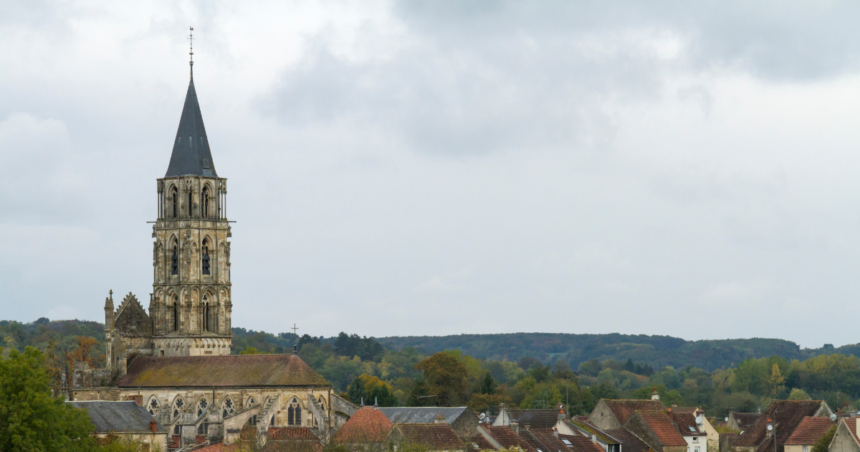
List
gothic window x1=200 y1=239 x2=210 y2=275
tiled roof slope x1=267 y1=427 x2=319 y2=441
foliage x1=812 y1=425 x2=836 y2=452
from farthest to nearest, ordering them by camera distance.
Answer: gothic window x1=200 y1=239 x2=210 y2=275 → foliage x1=812 y1=425 x2=836 y2=452 → tiled roof slope x1=267 y1=427 x2=319 y2=441

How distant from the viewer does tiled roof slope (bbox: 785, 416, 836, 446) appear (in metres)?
89.7

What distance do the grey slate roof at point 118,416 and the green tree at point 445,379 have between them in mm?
52310

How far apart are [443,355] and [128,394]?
57.1 meters

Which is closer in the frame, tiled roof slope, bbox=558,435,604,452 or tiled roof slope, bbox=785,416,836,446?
tiled roof slope, bbox=558,435,604,452

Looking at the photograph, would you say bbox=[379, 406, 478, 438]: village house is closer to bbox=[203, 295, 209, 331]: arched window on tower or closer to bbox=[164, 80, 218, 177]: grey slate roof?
bbox=[203, 295, 209, 331]: arched window on tower

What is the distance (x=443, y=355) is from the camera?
143 m

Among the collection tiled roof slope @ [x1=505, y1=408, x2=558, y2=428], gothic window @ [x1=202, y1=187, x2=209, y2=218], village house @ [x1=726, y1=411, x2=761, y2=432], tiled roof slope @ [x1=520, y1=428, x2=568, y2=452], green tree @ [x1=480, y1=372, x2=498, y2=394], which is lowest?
tiled roof slope @ [x1=520, y1=428, x2=568, y2=452]

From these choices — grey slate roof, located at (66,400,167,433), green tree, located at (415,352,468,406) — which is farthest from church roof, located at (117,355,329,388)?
green tree, located at (415,352,468,406)

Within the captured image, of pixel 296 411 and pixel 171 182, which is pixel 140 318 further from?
pixel 296 411

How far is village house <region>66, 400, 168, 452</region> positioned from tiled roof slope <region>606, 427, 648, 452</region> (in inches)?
1128

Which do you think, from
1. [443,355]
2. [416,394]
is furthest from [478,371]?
[416,394]

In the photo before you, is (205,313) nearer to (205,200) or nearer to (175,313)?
(175,313)

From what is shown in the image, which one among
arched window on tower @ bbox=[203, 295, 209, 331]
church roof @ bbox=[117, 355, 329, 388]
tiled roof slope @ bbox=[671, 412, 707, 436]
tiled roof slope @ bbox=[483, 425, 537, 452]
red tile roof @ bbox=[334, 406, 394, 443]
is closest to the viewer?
red tile roof @ bbox=[334, 406, 394, 443]

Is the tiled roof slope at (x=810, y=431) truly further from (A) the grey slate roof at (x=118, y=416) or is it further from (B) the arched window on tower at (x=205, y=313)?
(B) the arched window on tower at (x=205, y=313)
